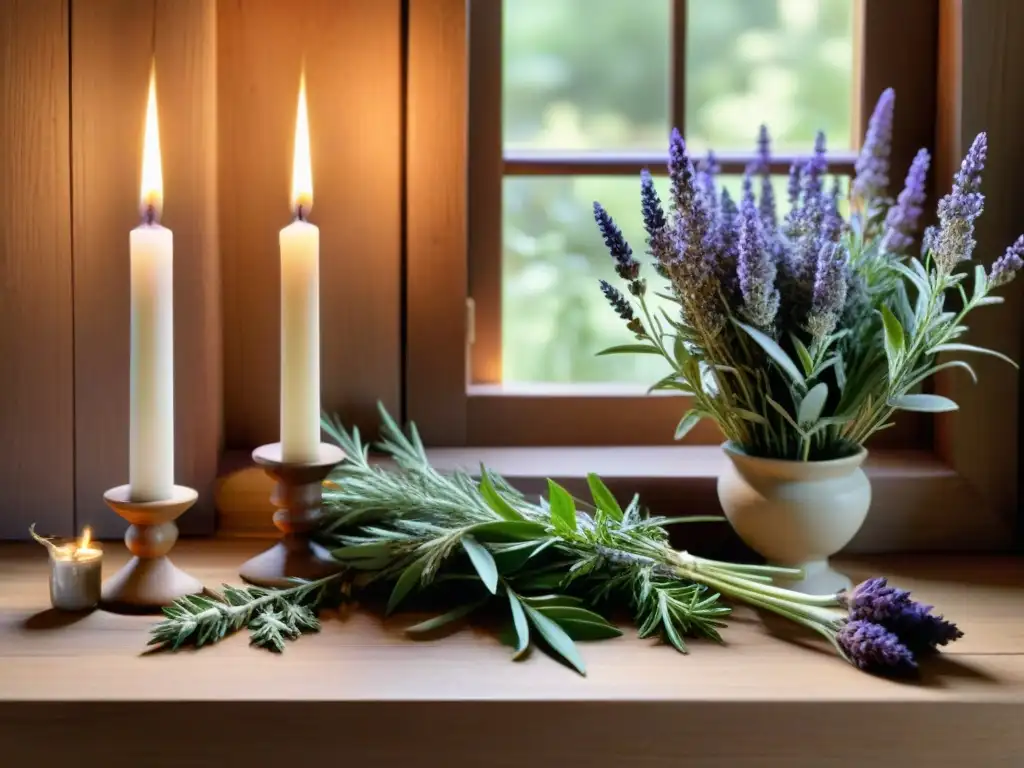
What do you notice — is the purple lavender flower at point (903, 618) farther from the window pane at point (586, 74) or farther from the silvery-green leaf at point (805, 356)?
the window pane at point (586, 74)

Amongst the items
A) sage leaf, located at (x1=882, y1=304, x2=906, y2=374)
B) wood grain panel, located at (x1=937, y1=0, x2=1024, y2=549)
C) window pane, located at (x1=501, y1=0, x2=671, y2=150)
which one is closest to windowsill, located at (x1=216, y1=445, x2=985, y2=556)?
wood grain panel, located at (x1=937, y1=0, x2=1024, y2=549)

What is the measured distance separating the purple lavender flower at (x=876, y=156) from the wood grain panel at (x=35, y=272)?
74cm

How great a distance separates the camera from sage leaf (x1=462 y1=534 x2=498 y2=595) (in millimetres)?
840

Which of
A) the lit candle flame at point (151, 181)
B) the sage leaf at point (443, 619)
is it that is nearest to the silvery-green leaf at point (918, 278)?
the sage leaf at point (443, 619)

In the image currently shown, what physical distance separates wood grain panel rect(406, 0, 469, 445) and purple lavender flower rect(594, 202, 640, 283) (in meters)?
0.27

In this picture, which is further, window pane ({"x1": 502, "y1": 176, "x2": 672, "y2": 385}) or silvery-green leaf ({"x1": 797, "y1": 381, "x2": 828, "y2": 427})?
window pane ({"x1": 502, "y1": 176, "x2": 672, "y2": 385})

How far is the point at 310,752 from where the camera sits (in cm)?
75

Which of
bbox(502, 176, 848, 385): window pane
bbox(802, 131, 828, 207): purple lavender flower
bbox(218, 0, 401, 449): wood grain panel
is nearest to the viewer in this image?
bbox(802, 131, 828, 207): purple lavender flower

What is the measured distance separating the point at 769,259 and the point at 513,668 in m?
0.36

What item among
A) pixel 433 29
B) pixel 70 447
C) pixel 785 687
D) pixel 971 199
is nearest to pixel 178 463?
pixel 70 447

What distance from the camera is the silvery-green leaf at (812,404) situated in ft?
2.82

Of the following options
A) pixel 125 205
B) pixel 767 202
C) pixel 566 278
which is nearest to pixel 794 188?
pixel 767 202

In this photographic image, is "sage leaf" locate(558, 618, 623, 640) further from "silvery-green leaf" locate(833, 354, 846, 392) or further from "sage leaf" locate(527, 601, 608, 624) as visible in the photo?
"silvery-green leaf" locate(833, 354, 846, 392)

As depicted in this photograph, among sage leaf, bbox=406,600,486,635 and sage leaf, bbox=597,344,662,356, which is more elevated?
sage leaf, bbox=597,344,662,356
